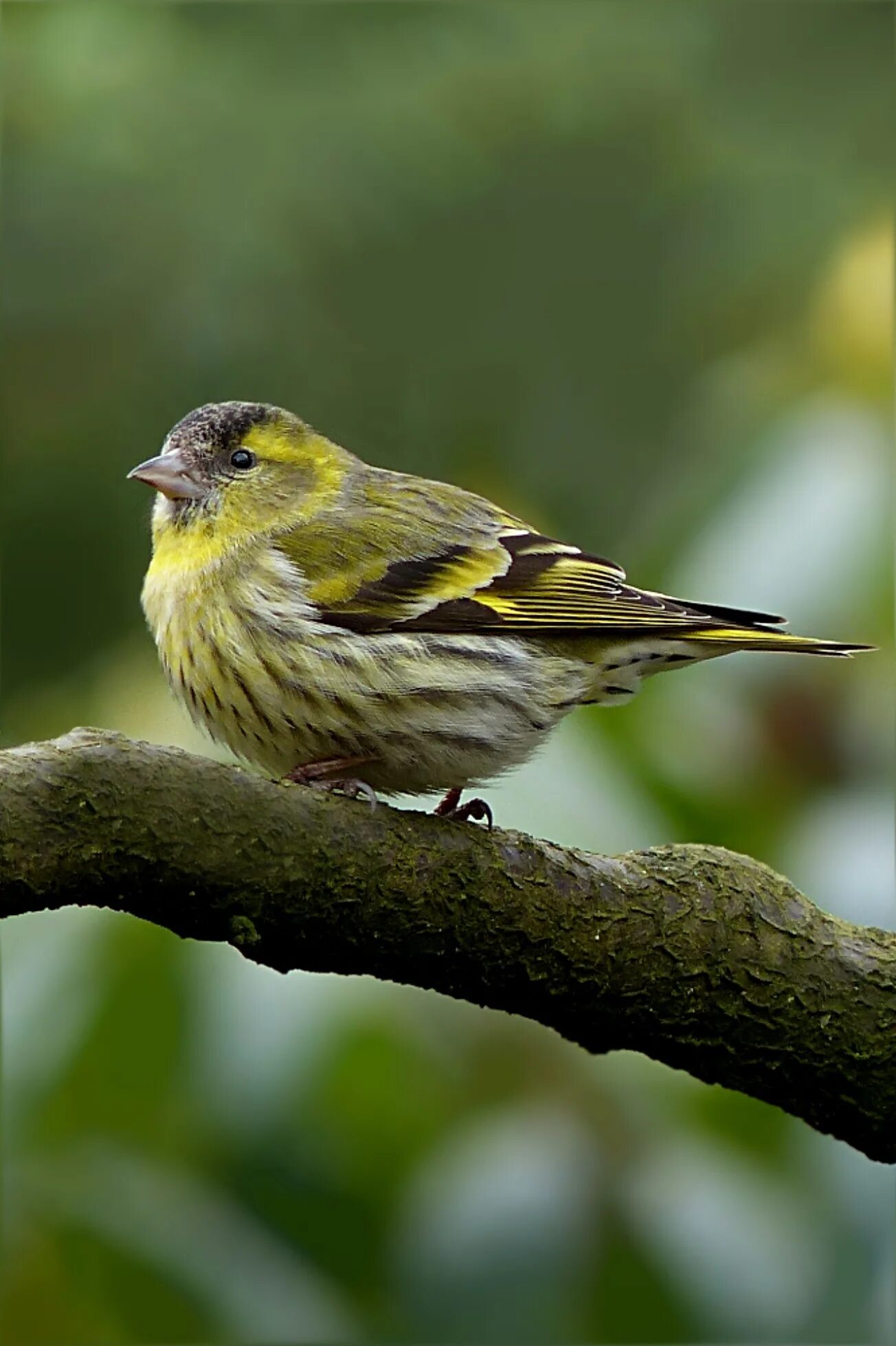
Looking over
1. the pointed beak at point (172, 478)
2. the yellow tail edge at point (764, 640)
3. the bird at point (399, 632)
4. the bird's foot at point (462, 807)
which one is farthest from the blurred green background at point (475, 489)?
the pointed beak at point (172, 478)

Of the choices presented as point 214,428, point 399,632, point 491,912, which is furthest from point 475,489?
point 491,912

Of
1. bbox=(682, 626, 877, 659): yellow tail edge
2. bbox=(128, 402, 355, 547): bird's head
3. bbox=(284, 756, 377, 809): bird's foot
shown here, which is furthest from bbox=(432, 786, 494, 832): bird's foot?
bbox=(128, 402, 355, 547): bird's head

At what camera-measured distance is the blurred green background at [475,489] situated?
110 inches

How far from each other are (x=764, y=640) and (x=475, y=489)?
1.55 metres

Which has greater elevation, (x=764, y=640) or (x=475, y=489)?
(x=475, y=489)

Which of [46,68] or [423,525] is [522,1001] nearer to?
[423,525]

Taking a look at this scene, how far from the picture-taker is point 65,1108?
2859mm

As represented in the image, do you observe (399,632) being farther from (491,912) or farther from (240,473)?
(491,912)

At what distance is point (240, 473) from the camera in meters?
3.13

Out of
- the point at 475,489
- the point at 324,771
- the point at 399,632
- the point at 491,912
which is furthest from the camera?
the point at 475,489

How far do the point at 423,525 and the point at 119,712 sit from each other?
2.25ft

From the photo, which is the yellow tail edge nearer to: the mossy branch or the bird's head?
the mossy branch

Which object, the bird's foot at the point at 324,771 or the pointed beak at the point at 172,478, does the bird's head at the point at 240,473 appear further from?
the bird's foot at the point at 324,771

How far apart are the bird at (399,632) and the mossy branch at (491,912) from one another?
42 cm
